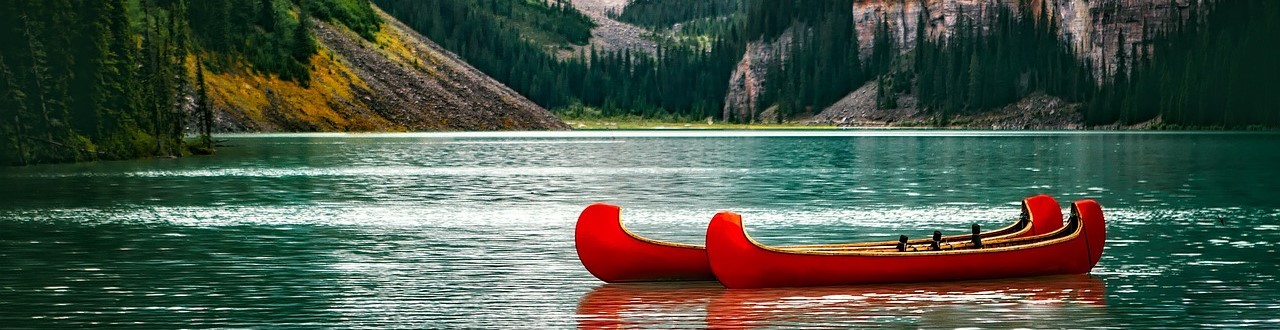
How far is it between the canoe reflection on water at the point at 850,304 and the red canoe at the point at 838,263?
0.30 m

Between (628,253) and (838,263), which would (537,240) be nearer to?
(628,253)

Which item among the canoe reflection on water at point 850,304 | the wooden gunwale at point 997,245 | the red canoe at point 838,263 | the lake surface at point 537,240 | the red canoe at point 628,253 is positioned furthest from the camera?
the red canoe at point 628,253

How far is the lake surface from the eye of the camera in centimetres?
3328

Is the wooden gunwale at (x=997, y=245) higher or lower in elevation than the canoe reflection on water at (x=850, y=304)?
higher

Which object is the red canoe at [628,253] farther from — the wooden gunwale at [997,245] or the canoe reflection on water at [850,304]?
the wooden gunwale at [997,245]

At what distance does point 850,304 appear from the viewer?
34188mm

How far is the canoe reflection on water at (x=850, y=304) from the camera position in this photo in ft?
104

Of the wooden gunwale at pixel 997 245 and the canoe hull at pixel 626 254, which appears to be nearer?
the wooden gunwale at pixel 997 245

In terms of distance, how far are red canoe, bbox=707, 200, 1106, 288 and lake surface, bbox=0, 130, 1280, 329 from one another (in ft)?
1.19

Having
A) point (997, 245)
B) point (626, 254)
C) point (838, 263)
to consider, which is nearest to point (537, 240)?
point (626, 254)

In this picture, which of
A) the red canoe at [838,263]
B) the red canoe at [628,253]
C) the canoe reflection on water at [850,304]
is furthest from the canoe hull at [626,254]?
the red canoe at [838,263]

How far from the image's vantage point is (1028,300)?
1384 inches

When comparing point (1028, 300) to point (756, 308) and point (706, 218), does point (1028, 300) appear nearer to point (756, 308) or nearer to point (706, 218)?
point (756, 308)

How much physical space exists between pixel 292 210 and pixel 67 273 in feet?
86.3
